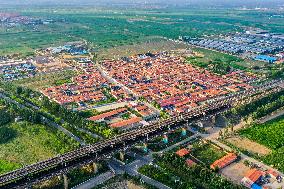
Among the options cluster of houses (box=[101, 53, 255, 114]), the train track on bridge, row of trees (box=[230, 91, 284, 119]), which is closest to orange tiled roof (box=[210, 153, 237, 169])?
the train track on bridge

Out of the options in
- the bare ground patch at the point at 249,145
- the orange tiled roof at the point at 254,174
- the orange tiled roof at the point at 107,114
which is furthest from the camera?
the orange tiled roof at the point at 107,114

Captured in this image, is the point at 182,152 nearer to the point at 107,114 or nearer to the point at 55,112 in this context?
the point at 107,114

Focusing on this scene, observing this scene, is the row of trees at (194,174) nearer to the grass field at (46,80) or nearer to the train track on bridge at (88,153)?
the train track on bridge at (88,153)

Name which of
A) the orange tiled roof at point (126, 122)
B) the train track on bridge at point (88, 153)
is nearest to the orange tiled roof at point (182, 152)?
the train track on bridge at point (88, 153)

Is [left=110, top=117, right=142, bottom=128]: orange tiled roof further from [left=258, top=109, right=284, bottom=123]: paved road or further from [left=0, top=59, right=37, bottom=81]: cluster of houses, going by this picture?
A: [left=0, top=59, right=37, bottom=81]: cluster of houses

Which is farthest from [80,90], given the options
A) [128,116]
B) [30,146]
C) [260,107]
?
[260,107]

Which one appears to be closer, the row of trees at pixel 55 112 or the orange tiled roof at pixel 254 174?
the orange tiled roof at pixel 254 174

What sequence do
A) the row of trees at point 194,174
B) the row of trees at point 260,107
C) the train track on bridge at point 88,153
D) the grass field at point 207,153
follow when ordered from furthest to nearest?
the row of trees at point 260,107
the grass field at point 207,153
the row of trees at point 194,174
the train track on bridge at point 88,153
